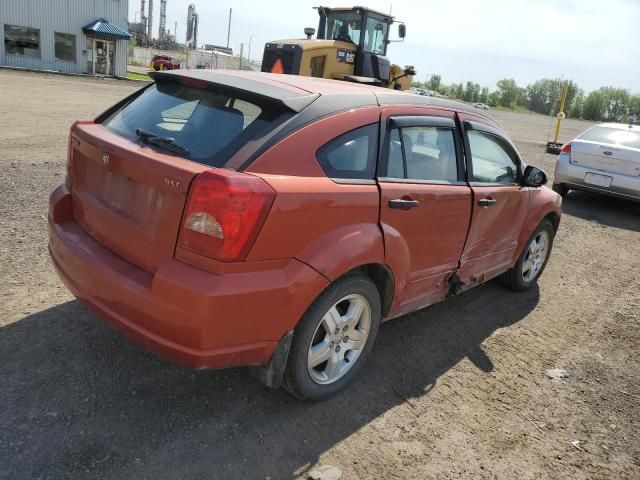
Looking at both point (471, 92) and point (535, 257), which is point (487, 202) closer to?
point (535, 257)

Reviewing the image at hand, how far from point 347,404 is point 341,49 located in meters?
11.5

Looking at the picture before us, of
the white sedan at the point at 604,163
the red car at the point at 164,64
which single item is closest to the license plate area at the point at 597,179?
the white sedan at the point at 604,163

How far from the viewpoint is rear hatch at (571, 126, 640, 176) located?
8.73 meters

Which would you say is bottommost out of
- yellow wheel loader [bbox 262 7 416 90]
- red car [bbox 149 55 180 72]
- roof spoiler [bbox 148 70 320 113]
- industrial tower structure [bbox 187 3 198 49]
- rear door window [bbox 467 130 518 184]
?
red car [bbox 149 55 180 72]

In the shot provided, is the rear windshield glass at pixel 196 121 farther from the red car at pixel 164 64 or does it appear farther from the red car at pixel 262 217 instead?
the red car at pixel 164 64

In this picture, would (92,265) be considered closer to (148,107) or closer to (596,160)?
(148,107)

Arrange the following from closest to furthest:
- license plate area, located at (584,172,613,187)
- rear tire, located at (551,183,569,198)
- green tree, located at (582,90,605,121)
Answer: license plate area, located at (584,172,613,187) < rear tire, located at (551,183,569,198) < green tree, located at (582,90,605,121)

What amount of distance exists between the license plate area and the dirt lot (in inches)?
192

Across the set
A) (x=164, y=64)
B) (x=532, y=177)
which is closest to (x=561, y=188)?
(x=532, y=177)

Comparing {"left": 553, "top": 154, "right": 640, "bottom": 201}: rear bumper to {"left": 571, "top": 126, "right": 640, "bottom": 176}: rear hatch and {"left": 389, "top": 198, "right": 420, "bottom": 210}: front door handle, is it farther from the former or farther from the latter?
{"left": 389, "top": 198, "right": 420, "bottom": 210}: front door handle

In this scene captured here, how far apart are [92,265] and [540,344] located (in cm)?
333

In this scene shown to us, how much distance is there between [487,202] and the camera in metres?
3.92

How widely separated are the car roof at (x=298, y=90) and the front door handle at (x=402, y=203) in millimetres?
581

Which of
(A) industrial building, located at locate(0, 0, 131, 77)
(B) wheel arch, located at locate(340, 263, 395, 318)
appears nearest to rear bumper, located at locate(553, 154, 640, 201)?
(B) wheel arch, located at locate(340, 263, 395, 318)
